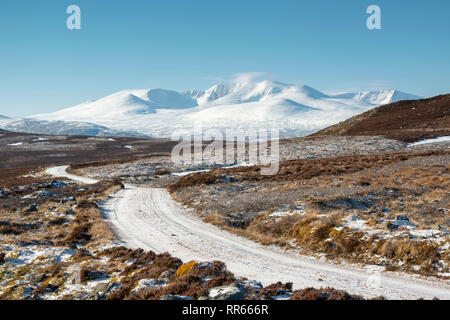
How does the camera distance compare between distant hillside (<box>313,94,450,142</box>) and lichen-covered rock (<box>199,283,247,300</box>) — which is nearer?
lichen-covered rock (<box>199,283,247,300</box>)

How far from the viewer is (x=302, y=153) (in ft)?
217

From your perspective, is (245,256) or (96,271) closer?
(96,271)

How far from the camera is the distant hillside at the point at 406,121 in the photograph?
70.6 metres

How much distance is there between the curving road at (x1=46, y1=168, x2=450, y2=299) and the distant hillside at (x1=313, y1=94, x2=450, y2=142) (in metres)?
58.8

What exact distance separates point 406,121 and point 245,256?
8852cm

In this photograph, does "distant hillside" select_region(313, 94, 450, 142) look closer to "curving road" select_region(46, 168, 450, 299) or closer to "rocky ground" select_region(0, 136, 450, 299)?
"rocky ground" select_region(0, 136, 450, 299)

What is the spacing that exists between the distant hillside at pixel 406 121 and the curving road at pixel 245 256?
193 ft

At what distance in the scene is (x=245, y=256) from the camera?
17219mm

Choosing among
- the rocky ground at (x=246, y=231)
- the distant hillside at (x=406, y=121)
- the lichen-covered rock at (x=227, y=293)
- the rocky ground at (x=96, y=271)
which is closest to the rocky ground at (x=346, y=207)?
the rocky ground at (x=246, y=231)

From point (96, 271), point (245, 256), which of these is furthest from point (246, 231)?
point (96, 271)

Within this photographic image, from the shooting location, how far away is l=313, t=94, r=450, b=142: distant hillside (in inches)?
2778

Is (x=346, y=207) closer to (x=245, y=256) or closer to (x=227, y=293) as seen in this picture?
(x=245, y=256)

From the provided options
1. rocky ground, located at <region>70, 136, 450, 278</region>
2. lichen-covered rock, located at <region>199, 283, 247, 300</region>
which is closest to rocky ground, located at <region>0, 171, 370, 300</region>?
lichen-covered rock, located at <region>199, 283, 247, 300</region>

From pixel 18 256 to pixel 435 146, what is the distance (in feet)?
212
